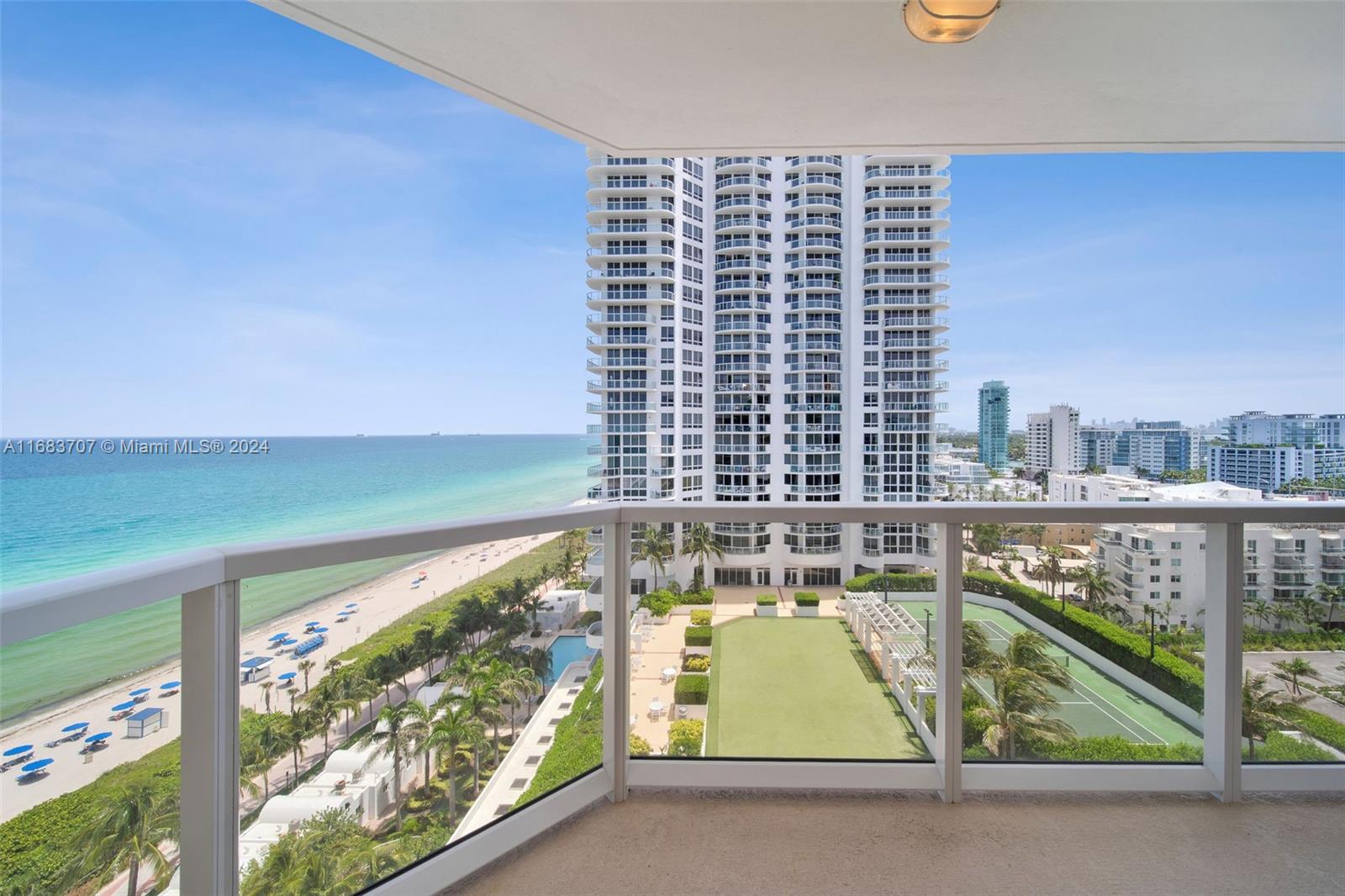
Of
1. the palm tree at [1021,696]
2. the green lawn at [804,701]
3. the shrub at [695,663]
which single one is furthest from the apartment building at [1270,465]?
the shrub at [695,663]

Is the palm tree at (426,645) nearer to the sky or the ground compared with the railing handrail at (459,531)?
nearer to the ground

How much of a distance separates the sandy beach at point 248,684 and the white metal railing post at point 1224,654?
2.19 metres

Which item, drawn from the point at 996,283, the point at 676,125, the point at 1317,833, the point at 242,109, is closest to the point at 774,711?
the point at 1317,833

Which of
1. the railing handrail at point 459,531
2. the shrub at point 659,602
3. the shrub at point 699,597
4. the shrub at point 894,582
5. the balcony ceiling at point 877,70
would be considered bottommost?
the shrub at point 699,597

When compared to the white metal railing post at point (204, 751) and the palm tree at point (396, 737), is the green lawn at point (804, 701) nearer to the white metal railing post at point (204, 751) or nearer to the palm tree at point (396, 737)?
the palm tree at point (396, 737)

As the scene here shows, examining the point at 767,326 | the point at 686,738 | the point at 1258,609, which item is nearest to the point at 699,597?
the point at 686,738

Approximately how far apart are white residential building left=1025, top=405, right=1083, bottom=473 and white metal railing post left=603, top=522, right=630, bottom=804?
403 cm

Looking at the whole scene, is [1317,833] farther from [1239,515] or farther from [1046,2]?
[1046,2]

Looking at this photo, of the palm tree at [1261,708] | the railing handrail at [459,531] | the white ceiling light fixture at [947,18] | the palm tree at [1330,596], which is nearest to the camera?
the railing handrail at [459,531]

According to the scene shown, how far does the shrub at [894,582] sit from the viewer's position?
Result: 191 cm

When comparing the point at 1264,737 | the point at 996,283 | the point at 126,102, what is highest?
the point at 126,102

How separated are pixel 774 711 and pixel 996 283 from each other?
84.3ft

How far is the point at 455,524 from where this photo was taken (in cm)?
145

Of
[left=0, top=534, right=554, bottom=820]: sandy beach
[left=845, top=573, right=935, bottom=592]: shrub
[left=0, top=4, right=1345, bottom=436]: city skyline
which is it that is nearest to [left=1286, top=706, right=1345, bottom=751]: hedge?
[left=845, top=573, right=935, bottom=592]: shrub
